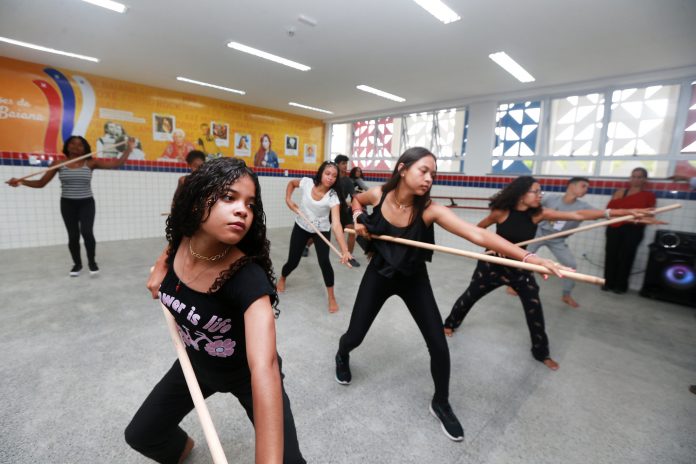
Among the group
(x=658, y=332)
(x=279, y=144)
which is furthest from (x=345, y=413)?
(x=279, y=144)

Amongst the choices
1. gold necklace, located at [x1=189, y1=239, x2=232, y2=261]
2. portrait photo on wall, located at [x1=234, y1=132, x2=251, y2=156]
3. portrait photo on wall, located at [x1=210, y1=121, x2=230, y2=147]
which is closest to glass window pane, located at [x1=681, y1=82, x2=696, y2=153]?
gold necklace, located at [x1=189, y1=239, x2=232, y2=261]

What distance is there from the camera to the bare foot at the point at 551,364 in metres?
2.34

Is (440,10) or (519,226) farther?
(440,10)

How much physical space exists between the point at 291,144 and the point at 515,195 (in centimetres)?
670

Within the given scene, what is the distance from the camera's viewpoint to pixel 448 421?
5.49 feet

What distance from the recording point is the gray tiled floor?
5.14ft

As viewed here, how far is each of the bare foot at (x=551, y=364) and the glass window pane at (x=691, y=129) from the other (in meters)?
4.04

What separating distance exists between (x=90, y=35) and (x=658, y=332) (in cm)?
691

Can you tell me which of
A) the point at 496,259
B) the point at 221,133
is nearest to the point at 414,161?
the point at 496,259

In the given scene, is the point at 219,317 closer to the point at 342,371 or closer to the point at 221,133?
the point at 342,371

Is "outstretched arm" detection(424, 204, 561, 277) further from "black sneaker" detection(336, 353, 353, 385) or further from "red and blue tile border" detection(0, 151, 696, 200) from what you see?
"red and blue tile border" detection(0, 151, 696, 200)

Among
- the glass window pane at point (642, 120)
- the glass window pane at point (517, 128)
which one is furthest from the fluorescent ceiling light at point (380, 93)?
the glass window pane at point (642, 120)

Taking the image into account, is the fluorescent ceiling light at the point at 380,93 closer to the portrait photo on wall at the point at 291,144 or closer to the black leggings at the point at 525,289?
the portrait photo on wall at the point at 291,144

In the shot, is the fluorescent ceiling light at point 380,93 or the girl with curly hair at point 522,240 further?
the fluorescent ceiling light at point 380,93
